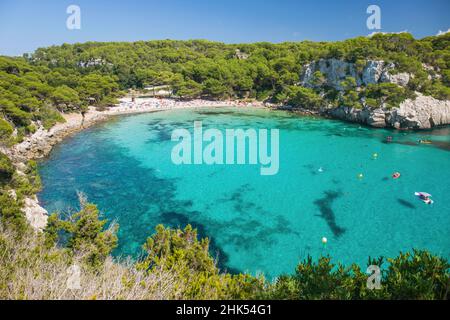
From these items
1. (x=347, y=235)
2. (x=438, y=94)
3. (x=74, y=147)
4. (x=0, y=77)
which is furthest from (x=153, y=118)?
(x=438, y=94)

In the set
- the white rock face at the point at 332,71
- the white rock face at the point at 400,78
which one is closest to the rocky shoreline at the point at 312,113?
the white rock face at the point at 400,78

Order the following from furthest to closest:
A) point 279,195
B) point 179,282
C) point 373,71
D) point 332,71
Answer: point 332,71, point 373,71, point 279,195, point 179,282

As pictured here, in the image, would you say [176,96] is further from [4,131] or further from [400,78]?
[400,78]

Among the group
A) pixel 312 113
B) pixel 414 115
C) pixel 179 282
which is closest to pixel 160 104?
pixel 312 113

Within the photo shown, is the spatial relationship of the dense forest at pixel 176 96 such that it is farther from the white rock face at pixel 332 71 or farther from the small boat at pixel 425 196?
the small boat at pixel 425 196

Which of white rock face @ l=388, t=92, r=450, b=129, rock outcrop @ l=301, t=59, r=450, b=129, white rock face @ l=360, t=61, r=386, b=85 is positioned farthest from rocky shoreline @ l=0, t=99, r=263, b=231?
white rock face @ l=388, t=92, r=450, b=129

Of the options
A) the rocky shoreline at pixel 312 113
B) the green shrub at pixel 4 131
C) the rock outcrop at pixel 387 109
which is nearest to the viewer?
the green shrub at pixel 4 131
